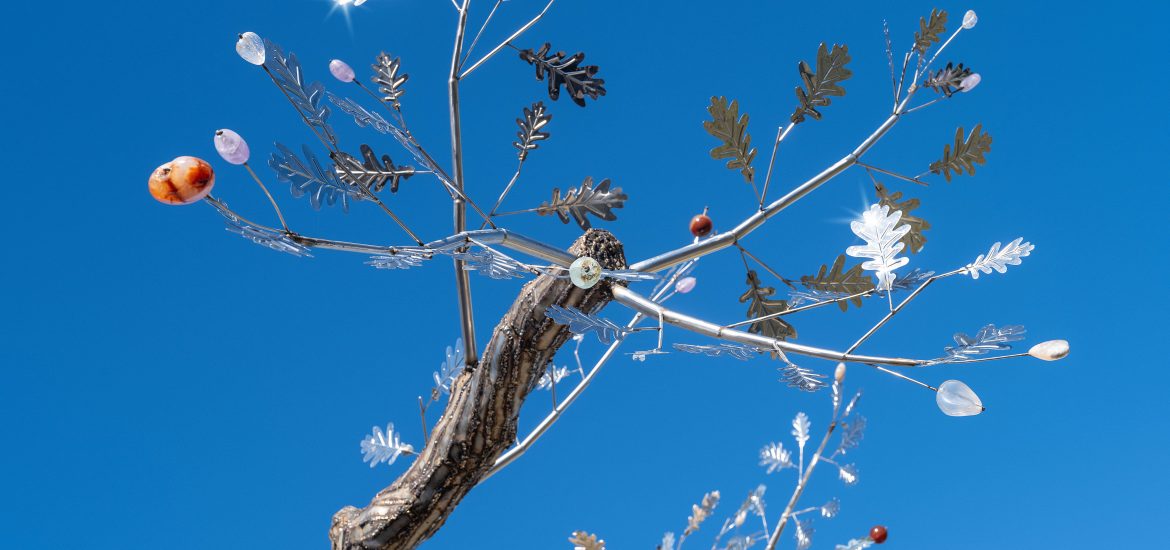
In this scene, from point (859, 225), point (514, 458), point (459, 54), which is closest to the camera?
point (859, 225)

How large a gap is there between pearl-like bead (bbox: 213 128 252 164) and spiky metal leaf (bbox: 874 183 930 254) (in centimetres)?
85

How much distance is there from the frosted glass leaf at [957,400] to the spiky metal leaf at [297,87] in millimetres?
654

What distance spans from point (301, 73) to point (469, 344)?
1.63ft

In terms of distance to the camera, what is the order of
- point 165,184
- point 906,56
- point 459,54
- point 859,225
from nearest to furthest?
point 165,184 < point 859,225 < point 459,54 < point 906,56

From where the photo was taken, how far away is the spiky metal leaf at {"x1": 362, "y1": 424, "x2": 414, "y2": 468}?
4.26ft

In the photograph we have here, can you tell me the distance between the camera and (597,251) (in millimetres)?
1009

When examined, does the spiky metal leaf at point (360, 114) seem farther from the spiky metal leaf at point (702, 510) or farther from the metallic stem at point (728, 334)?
the spiky metal leaf at point (702, 510)

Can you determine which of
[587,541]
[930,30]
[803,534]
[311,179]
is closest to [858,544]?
[803,534]

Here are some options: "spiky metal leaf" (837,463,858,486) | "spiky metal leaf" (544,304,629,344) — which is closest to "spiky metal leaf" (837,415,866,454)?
"spiky metal leaf" (837,463,858,486)

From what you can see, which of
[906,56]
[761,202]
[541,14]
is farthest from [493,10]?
[906,56]

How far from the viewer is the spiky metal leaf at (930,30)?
102cm

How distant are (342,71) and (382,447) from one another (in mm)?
691

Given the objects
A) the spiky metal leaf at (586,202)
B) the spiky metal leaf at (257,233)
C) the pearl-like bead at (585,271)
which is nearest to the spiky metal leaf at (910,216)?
the spiky metal leaf at (586,202)

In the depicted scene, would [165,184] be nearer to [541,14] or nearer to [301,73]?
[301,73]
